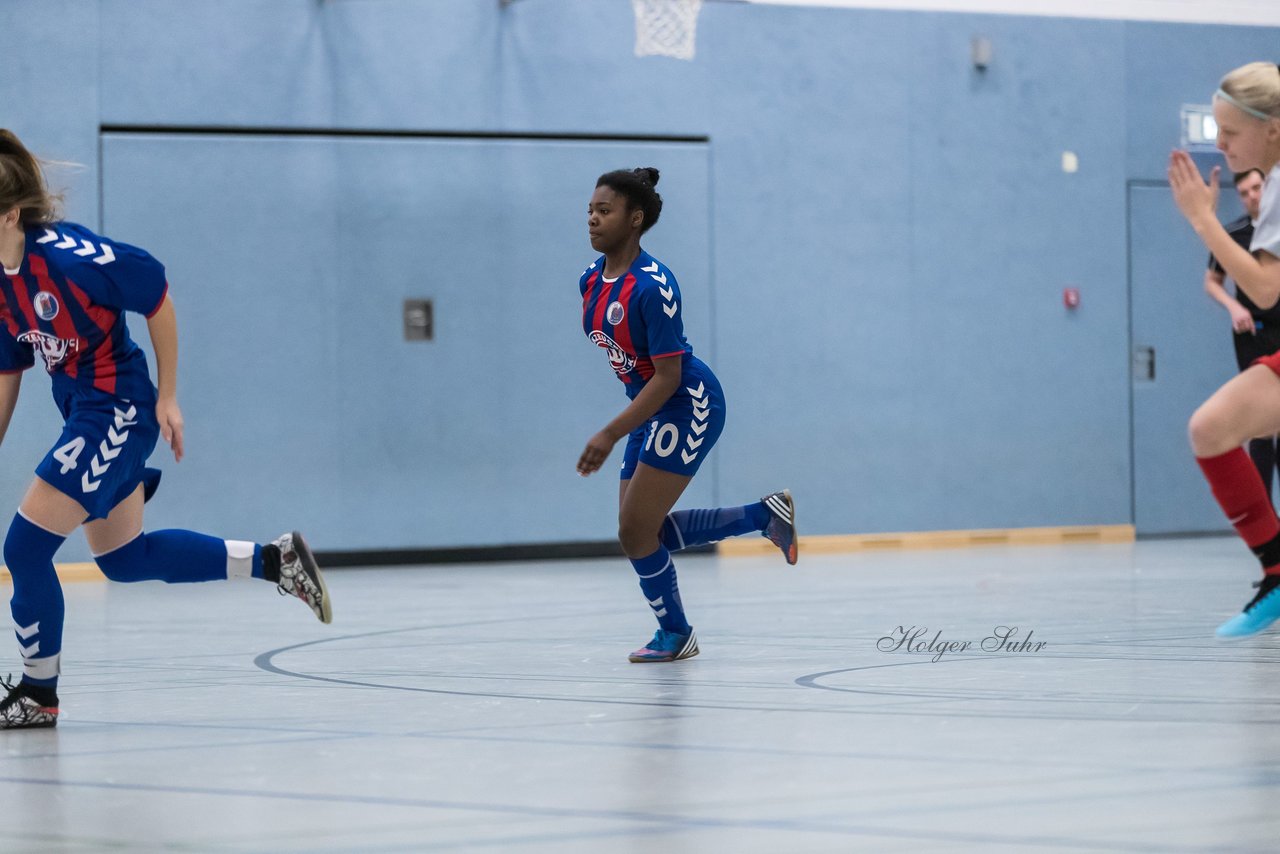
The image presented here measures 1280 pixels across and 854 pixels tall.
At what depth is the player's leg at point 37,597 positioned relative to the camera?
4461 millimetres

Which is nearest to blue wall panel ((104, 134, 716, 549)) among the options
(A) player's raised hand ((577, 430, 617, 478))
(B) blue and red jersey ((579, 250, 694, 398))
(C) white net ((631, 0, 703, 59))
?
(C) white net ((631, 0, 703, 59))

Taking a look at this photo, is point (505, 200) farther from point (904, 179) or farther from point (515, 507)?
point (904, 179)

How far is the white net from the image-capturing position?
1303cm

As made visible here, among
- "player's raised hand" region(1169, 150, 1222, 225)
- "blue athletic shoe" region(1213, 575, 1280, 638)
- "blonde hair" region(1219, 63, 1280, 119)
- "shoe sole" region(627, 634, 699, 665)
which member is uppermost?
"blonde hair" region(1219, 63, 1280, 119)

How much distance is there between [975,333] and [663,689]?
31.1 feet

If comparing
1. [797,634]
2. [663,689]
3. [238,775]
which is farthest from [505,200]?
[238,775]

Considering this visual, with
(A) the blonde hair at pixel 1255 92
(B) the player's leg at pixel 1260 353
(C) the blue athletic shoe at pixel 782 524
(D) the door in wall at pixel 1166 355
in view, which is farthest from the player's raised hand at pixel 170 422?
(D) the door in wall at pixel 1166 355

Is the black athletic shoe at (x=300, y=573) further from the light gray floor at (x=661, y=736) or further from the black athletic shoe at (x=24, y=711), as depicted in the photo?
the black athletic shoe at (x=24, y=711)

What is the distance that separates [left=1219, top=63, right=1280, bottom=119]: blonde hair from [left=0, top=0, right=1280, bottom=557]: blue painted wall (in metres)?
8.59

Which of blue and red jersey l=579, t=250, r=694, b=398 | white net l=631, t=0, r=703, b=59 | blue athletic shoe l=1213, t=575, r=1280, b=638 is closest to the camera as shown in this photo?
blue athletic shoe l=1213, t=575, r=1280, b=638

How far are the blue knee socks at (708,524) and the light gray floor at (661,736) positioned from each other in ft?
1.37

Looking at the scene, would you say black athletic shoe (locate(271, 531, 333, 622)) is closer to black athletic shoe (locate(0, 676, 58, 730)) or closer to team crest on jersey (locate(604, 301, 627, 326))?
black athletic shoe (locate(0, 676, 58, 730))

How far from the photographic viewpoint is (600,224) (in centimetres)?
602

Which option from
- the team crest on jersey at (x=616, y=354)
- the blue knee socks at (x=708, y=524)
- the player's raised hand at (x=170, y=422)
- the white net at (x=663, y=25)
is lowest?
the blue knee socks at (x=708, y=524)
